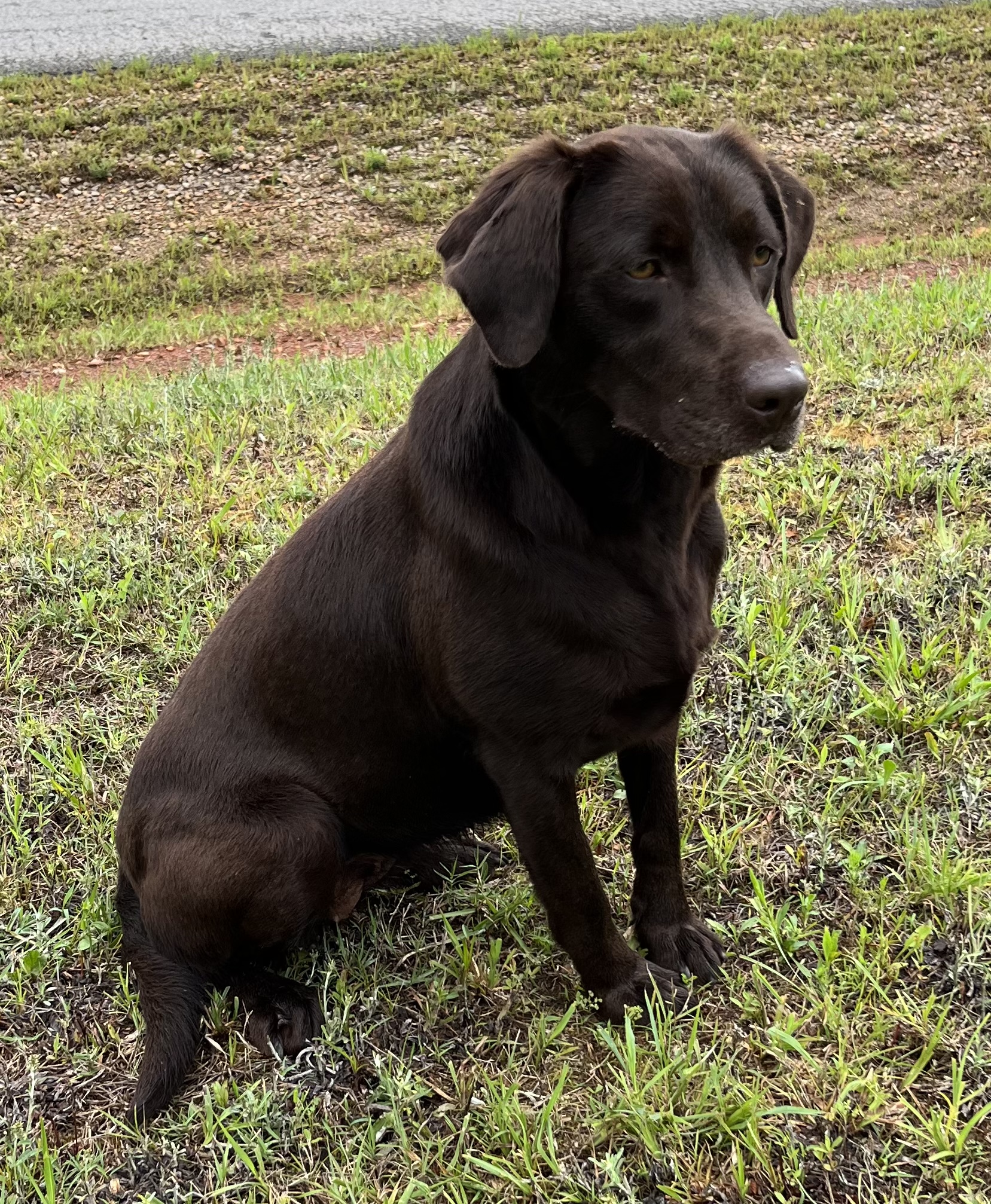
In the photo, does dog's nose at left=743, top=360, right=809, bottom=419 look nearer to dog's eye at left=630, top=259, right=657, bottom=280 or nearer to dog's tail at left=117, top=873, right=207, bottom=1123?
dog's eye at left=630, top=259, right=657, bottom=280

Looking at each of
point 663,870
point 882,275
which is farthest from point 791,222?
point 882,275

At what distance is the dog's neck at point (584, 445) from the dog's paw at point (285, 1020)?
123 centimetres

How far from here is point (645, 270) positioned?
1801 millimetres

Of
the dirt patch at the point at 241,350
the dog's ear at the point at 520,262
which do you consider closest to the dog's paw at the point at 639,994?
the dog's ear at the point at 520,262

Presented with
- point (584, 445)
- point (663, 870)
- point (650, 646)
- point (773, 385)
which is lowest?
point (663, 870)

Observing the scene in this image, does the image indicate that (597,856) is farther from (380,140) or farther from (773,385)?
(380,140)

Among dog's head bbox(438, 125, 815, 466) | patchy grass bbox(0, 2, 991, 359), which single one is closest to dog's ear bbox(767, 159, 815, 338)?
dog's head bbox(438, 125, 815, 466)

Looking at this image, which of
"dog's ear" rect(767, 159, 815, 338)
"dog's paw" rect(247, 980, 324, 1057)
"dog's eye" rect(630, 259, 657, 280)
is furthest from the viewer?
"dog's paw" rect(247, 980, 324, 1057)

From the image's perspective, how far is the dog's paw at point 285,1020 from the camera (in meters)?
2.22

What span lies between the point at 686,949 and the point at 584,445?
1131mm

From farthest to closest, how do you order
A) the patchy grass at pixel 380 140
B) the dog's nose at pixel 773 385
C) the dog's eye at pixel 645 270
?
the patchy grass at pixel 380 140 → the dog's eye at pixel 645 270 → the dog's nose at pixel 773 385

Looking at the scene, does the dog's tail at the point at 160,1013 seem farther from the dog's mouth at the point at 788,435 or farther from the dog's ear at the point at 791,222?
the dog's ear at the point at 791,222

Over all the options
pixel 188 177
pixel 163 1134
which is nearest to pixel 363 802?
pixel 163 1134

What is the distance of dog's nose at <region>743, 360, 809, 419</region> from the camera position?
5.55ft
